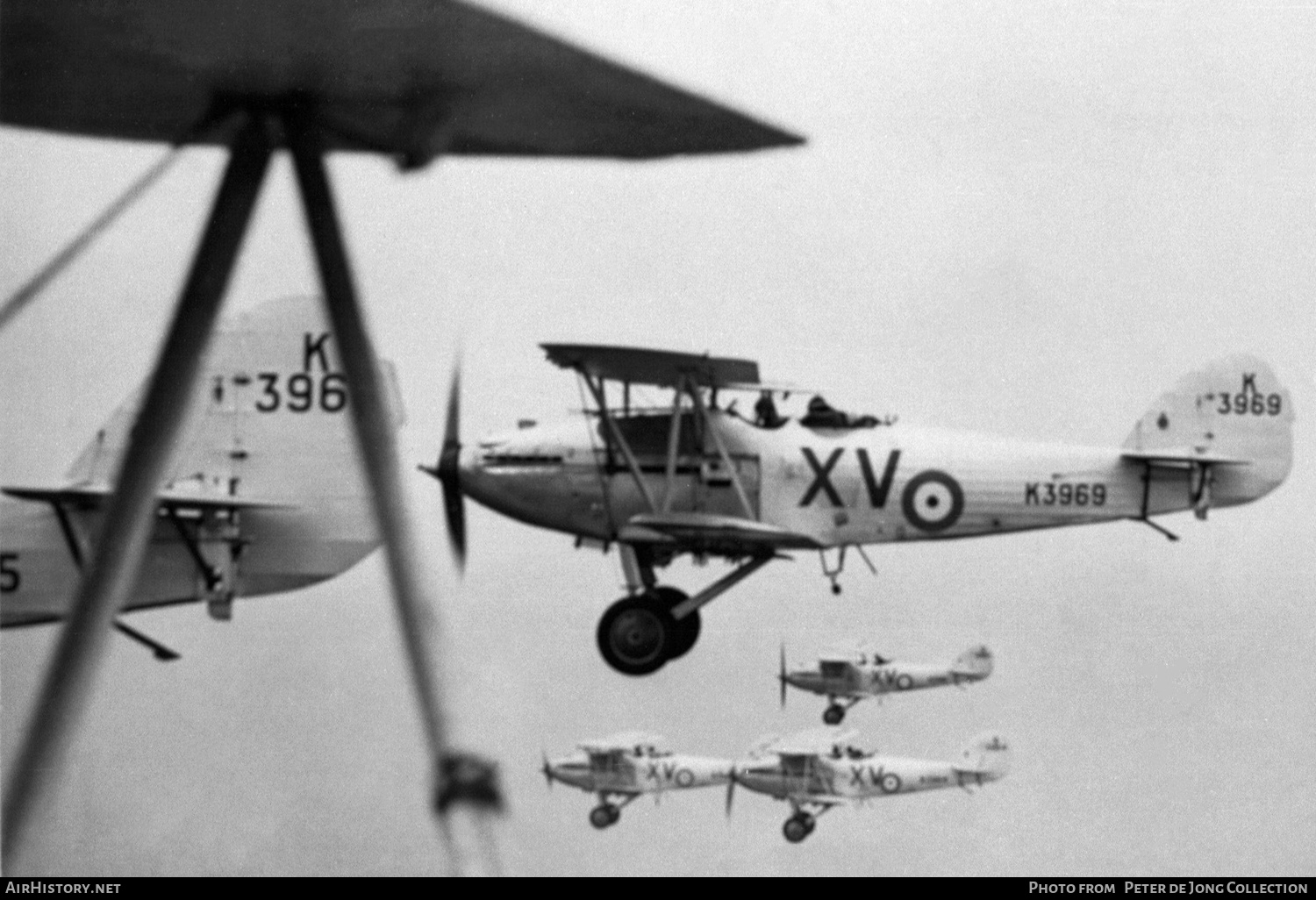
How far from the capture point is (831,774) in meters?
51.8

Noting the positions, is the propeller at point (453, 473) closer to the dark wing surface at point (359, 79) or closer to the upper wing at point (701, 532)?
the upper wing at point (701, 532)

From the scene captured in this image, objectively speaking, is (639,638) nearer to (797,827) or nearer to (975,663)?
(797,827)

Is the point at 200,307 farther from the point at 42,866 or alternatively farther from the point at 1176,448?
the point at 1176,448

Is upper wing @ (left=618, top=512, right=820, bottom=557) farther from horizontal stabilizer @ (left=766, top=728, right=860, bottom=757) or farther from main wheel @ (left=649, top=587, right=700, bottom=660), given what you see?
horizontal stabilizer @ (left=766, top=728, right=860, bottom=757)

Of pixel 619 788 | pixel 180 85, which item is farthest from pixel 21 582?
pixel 619 788

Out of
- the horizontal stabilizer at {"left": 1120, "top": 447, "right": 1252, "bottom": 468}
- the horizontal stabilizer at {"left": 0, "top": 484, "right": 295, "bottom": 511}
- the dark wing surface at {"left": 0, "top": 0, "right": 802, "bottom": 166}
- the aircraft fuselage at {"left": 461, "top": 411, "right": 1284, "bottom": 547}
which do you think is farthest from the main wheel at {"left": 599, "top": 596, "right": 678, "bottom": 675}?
the dark wing surface at {"left": 0, "top": 0, "right": 802, "bottom": 166}

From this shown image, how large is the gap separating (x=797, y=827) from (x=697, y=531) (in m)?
23.2

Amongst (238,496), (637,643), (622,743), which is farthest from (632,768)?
(238,496)

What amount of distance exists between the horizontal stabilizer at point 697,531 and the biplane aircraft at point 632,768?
Answer: 1110 inches

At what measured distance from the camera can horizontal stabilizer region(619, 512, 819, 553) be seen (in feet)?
76.5

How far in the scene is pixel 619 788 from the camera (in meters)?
52.0

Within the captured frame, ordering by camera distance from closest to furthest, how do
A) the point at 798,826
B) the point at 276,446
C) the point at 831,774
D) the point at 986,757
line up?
the point at 276,446 < the point at 798,826 < the point at 831,774 < the point at 986,757

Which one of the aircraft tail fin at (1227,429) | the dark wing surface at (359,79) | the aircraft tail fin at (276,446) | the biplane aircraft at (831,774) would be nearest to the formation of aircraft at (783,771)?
the biplane aircraft at (831,774)

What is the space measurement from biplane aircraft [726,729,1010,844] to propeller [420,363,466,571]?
1033 inches
